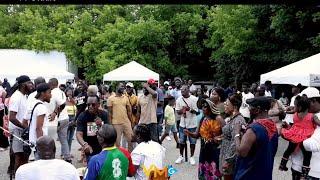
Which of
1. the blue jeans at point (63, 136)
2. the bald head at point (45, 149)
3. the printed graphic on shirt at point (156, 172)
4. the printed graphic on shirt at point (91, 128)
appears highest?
the bald head at point (45, 149)

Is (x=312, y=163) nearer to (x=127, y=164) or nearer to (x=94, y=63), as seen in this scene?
(x=127, y=164)

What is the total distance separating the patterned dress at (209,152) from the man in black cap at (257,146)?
59.1 inches

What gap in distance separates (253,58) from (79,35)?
1672 cm

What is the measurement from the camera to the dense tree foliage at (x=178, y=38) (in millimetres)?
25109

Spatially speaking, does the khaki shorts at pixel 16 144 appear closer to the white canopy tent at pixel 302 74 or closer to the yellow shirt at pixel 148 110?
the yellow shirt at pixel 148 110

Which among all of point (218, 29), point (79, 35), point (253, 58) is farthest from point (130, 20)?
point (253, 58)

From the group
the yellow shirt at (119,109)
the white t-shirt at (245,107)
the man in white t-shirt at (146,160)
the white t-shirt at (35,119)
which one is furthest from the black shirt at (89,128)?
the white t-shirt at (245,107)

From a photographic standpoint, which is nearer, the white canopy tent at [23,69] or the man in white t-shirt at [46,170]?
the man in white t-shirt at [46,170]

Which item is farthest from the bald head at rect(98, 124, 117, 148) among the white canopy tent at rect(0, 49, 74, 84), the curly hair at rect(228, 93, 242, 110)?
the white canopy tent at rect(0, 49, 74, 84)

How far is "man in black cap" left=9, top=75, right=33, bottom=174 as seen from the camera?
27.5 feet

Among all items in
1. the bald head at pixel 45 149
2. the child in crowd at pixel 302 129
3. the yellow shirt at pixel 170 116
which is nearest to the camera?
the bald head at pixel 45 149

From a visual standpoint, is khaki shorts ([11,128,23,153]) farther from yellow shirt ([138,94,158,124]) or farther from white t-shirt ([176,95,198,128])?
white t-shirt ([176,95,198,128])

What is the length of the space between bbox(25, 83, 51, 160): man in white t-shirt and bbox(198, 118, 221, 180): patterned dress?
90.4 inches

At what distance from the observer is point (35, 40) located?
130 ft
